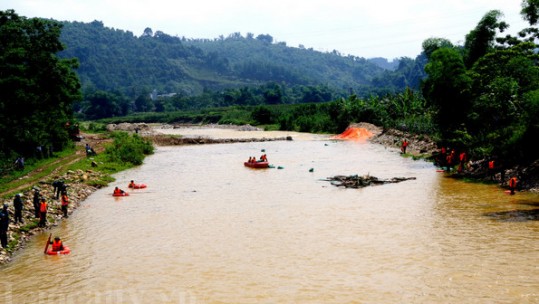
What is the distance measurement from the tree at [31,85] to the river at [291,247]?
480 inches

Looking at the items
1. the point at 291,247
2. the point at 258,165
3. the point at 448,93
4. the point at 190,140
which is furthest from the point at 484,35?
the point at 190,140

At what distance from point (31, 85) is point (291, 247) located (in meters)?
32.2

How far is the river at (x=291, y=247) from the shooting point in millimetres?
18484

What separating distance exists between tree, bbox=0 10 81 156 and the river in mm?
12196

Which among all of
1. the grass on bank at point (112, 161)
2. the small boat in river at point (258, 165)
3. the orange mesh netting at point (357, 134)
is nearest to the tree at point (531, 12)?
the small boat in river at point (258, 165)

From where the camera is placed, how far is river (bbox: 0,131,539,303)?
18484 millimetres

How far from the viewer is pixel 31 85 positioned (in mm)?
44906

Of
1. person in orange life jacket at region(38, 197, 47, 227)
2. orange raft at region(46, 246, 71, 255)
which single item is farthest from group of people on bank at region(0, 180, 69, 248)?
orange raft at region(46, 246, 71, 255)

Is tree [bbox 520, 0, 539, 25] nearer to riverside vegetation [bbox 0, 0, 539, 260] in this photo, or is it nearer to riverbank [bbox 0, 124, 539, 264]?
riverside vegetation [bbox 0, 0, 539, 260]

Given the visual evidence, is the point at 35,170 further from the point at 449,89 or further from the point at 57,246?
the point at 449,89

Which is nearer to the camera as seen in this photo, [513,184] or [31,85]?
[513,184]

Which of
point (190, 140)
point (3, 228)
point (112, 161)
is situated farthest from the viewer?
point (190, 140)

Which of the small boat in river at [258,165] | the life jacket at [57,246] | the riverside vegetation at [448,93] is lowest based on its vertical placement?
the life jacket at [57,246]

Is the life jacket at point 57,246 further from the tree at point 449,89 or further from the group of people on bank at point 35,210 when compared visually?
the tree at point 449,89
